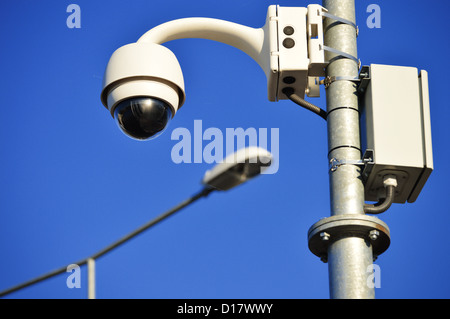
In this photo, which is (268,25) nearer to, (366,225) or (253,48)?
(253,48)

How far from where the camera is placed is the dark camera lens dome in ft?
22.7

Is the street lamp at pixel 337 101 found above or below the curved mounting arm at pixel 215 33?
below

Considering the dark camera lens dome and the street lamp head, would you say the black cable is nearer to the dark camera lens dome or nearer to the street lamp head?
the street lamp head

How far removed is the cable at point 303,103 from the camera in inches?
268

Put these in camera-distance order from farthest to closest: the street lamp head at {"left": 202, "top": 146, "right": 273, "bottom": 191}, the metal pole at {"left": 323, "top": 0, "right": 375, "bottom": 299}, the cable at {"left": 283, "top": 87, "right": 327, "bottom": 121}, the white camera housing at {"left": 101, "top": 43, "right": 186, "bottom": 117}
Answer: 1. the white camera housing at {"left": 101, "top": 43, "right": 186, "bottom": 117}
2. the cable at {"left": 283, "top": 87, "right": 327, "bottom": 121}
3. the metal pole at {"left": 323, "top": 0, "right": 375, "bottom": 299}
4. the street lamp head at {"left": 202, "top": 146, "right": 273, "bottom": 191}

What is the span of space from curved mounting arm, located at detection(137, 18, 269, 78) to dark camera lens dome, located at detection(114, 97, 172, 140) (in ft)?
1.77

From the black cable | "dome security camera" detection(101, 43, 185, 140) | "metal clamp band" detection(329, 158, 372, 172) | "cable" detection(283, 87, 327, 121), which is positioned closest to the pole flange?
the black cable

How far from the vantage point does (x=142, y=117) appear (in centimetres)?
692

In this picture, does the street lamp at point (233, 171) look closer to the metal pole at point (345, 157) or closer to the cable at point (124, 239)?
A: the cable at point (124, 239)

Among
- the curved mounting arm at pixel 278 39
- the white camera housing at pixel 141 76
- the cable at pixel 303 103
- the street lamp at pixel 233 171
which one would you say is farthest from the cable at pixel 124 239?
the curved mounting arm at pixel 278 39

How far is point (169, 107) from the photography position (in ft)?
23.1

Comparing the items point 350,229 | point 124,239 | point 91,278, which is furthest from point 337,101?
point 91,278

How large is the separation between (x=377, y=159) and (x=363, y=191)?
0.67 ft
